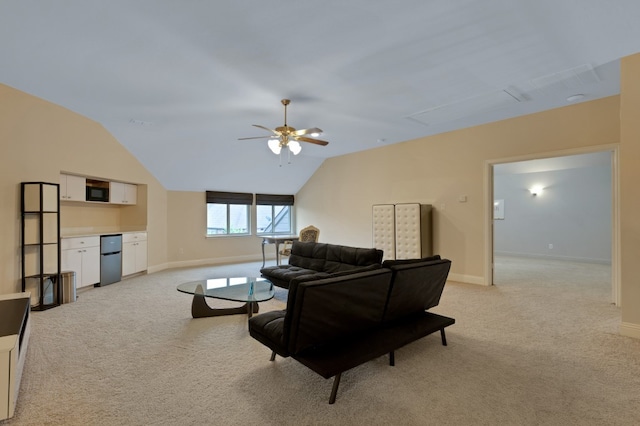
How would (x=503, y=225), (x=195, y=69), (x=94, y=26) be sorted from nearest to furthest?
(x=94, y=26) < (x=195, y=69) < (x=503, y=225)

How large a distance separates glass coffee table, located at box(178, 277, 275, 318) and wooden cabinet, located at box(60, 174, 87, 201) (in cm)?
290

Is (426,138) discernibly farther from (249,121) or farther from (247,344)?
(247,344)

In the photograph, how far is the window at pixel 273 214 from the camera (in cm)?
859

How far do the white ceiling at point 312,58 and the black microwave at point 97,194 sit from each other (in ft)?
3.79

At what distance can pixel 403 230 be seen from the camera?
588cm

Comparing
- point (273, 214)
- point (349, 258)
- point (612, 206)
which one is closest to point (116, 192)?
point (273, 214)

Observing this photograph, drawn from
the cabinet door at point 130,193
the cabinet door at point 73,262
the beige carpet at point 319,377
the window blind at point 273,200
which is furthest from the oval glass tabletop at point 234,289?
the window blind at point 273,200

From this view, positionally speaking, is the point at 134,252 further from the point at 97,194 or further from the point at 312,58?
the point at 312,58

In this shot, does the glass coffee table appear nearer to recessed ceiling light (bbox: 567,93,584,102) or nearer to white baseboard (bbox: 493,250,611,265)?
recessed ceiling light (bbox: 567,93,584,102)

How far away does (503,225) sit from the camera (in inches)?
354

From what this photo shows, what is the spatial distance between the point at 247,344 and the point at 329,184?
5591 millimetres

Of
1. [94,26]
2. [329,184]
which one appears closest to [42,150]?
[94,26]

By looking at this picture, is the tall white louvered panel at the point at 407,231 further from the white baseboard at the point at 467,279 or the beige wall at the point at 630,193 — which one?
the beige wall at the point at 630,193

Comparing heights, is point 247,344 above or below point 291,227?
below
